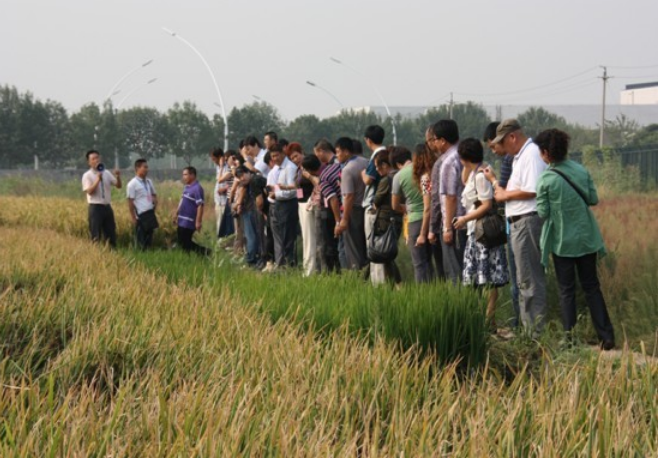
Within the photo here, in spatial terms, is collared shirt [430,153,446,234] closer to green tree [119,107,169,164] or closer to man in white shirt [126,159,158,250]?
man in white shirt [126,159,158,250]

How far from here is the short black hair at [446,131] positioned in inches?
355

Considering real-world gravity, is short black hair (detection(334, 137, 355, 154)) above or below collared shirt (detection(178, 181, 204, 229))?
above

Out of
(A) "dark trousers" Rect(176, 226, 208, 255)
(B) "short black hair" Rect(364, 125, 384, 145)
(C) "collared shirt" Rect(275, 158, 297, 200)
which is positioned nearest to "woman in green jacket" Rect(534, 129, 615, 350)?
(B) "short black hair" Rect(364, 125, 384, 145)

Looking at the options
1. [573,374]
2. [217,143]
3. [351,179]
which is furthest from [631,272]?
[217,143]

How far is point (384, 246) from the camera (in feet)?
33.3

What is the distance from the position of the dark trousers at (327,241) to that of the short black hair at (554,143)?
4.99m

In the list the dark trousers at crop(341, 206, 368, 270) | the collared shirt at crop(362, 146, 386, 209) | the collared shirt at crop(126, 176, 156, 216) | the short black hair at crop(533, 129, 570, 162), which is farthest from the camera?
the collared shirt at crop(126, 176, 156, 216)

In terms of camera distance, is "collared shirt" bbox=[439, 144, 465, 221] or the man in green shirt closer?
"collared shirt" bbox=[439, 144, 465, 221]

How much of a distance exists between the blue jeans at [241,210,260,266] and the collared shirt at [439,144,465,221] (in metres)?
6.51

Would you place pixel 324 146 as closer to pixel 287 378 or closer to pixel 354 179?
pixel 354 179

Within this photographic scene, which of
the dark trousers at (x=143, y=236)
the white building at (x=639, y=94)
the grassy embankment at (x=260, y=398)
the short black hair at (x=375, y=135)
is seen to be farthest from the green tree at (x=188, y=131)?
the grassy embankment at (x=260, y=398)

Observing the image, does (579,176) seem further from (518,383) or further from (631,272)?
(518,383)

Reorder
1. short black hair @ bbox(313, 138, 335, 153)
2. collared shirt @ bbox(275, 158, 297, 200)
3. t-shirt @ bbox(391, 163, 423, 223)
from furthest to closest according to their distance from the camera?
collared shirt @ bbox(275, 158, 297, 200)
short black hair @ bbox(313, 138, 335, 153)
t-shirt @ bbox(391, 163, 423, 223)

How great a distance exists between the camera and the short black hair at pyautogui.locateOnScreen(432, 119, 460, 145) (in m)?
9.02
